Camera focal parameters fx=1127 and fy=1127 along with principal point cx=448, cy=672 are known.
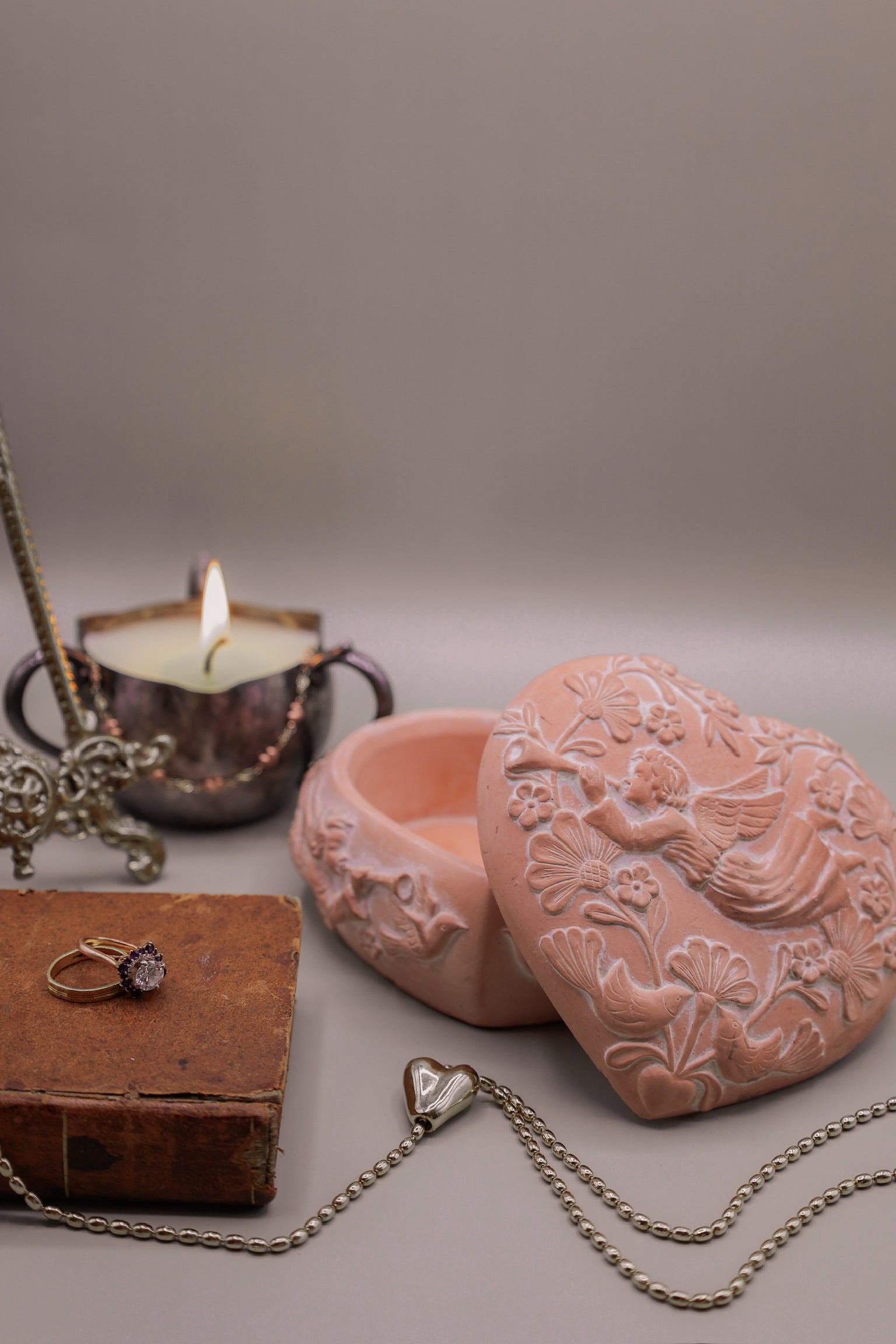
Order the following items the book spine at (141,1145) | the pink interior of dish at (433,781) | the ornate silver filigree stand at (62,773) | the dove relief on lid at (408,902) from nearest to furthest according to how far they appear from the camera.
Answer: the book spine at (141,1145) → the dove relief on lid at (408,902) → the ornate silver filigree stand at (62,773) → the pink interior of dish at (433,781)

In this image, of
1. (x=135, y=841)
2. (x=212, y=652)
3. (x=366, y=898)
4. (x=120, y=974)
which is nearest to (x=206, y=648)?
(x=212, y=652)

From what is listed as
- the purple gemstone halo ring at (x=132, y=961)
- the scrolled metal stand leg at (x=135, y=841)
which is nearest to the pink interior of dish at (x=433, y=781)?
the scrolled metal stand leg at (x=135, y=841)

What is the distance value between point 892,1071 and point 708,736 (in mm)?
457

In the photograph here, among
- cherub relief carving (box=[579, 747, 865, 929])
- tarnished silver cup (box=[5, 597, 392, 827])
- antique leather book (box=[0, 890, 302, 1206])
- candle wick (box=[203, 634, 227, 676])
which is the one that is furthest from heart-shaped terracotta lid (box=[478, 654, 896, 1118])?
candle wick (box=[203, 634, 227, 676])

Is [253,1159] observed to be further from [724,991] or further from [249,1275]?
[724,991]

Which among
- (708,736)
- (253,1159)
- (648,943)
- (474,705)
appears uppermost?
(708,736)

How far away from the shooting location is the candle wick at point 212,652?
1858 millimetres

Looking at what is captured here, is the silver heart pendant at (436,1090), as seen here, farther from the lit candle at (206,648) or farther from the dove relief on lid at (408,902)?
the lit candle at (206,648)

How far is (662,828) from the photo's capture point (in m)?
1.27

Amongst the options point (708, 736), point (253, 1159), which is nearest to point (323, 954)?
point (253, 1159)

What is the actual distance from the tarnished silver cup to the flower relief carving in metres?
0.27

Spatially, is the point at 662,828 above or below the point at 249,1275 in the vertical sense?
above

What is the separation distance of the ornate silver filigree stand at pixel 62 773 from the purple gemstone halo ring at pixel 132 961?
1.23 ft

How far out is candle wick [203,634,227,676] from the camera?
186 cm
